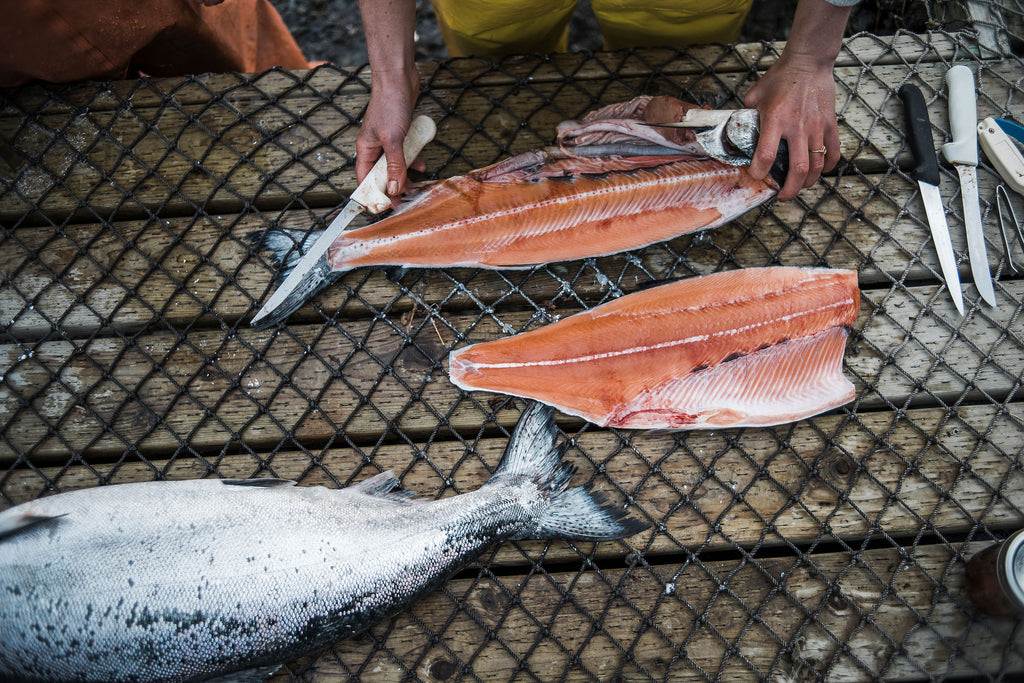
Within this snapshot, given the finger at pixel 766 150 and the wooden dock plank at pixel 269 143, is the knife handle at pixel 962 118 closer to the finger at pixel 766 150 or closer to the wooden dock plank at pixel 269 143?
the wooden dock plank at pixel 269 143

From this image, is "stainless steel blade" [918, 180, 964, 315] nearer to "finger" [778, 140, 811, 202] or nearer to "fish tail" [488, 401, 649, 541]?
"finger" [778, 140, 811, 202]

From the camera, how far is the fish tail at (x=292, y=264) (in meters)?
2.28

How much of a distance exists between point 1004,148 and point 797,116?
100 centimetres

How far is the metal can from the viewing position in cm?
190

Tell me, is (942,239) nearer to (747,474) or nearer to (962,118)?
(962,118)

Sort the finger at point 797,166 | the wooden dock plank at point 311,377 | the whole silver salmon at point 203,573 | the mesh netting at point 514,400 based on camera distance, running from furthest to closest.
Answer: the wooden dock plank at point 311,377 → the mesh netting at point 514,400 → the finger at point 797,166 → the whole silver salmon at point 203,573

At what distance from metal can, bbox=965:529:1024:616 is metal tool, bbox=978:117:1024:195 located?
1376 mm

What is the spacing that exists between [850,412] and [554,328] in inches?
46.5

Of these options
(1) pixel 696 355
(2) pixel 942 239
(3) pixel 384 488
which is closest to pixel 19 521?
(3) pixel 384 488

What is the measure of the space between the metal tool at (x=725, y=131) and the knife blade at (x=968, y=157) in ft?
3.16

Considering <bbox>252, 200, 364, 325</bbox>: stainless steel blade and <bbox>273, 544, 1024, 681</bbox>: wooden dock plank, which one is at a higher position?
<bbox>252, 200, 364, 325</bbox>: stainless steel blade

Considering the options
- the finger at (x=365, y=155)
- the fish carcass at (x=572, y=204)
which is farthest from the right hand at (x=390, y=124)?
the fish carcass at (x=572, y=204)

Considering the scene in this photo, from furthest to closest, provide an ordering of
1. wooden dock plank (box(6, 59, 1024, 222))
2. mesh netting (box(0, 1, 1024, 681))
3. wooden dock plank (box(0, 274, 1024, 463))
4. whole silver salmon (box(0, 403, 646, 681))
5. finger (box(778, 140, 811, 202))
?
wooden dock plank (box(6, 59, 1024, 222)) → wooden dock plank (box(0, 274, 1024, 463)) → mesh netting (box(0, 1, 1024, 681)) → finger (box(778, 140, 811, 202)) → whole silver salmon (box(0, 403, 646, 681))

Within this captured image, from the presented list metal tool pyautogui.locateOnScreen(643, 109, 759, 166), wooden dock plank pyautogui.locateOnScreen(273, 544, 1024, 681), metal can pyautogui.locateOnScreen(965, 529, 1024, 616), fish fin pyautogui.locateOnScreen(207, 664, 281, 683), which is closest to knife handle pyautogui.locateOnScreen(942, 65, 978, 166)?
metal tool pyautogui.locateOnScreen(643, 109, 759, 166)
